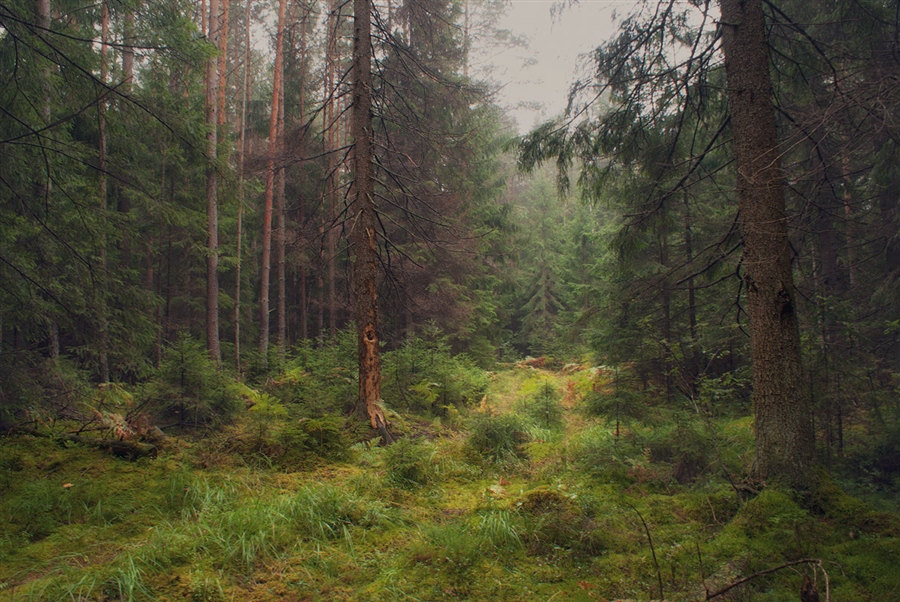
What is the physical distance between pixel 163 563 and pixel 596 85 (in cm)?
710

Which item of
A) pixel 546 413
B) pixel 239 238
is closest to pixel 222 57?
pixel 239 238

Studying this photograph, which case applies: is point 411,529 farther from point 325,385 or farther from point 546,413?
point 546,413

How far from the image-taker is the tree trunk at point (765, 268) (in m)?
4.51

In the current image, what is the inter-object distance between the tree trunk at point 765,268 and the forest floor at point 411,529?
45 centimetres

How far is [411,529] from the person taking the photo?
450 centimetres

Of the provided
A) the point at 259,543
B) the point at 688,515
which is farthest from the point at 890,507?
the point at 259,543

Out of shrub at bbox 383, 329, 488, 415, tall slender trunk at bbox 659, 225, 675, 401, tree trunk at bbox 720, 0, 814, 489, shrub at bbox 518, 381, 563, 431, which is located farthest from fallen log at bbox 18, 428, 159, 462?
tall slender trunk at bbox 659, 225, 675, 401

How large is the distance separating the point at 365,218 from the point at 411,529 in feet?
17.0

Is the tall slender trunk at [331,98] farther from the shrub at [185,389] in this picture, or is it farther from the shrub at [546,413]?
the shrub at [546,413]

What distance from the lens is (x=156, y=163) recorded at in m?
16.1

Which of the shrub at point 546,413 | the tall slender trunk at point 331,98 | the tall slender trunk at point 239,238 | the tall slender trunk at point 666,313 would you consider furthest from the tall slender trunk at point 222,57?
the tall slender trunk at point 666,313

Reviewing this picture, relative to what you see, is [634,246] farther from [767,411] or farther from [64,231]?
[64,231]

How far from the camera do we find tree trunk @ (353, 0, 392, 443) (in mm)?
8086

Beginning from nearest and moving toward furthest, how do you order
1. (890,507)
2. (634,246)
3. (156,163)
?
(890,507)
(634,246)
(156,163)
